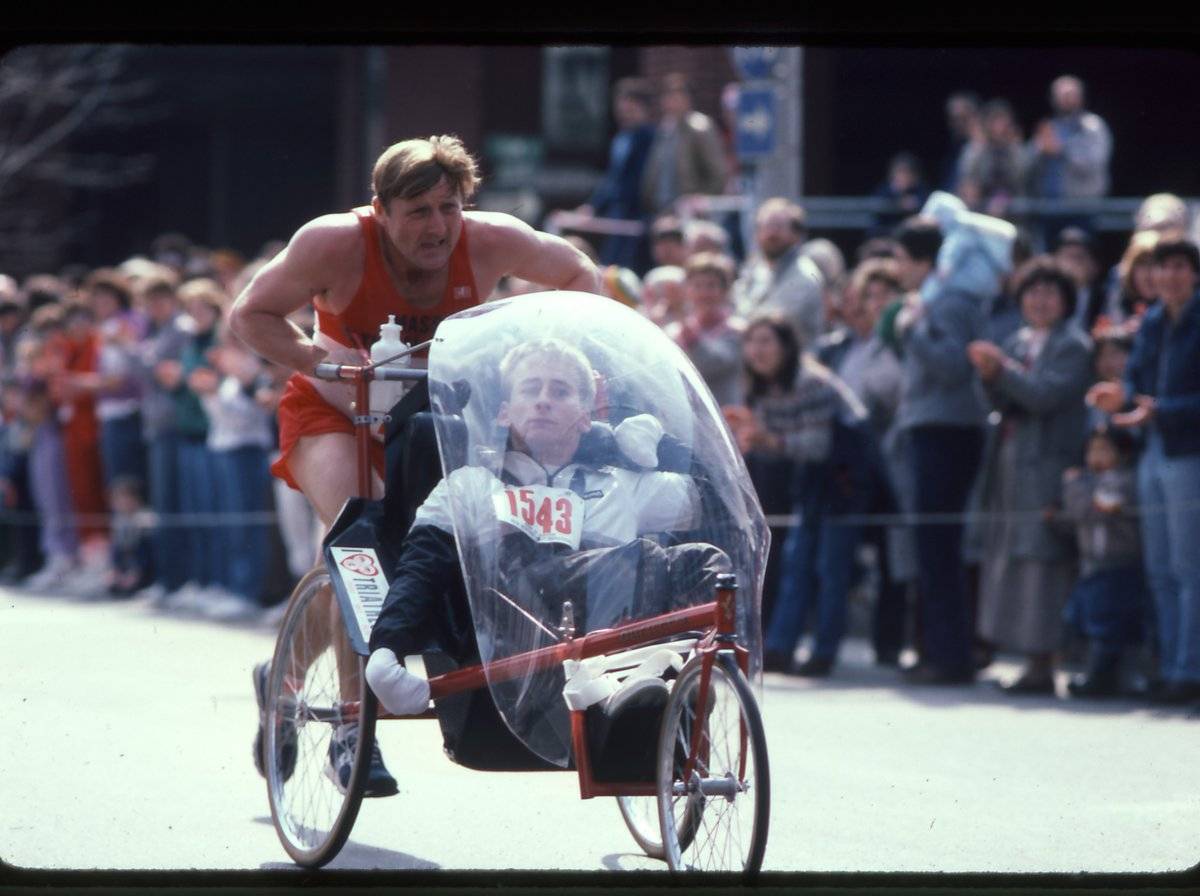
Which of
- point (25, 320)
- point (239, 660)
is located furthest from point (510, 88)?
point (239, 660)

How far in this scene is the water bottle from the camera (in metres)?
6.59

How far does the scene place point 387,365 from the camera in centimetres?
660

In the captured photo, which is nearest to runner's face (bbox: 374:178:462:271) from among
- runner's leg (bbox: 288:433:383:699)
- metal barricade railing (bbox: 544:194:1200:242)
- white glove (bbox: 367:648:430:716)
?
runner's leg (bbox: 288:433:383:699)

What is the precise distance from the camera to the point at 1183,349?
1011cm

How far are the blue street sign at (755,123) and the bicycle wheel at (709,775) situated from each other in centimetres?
883

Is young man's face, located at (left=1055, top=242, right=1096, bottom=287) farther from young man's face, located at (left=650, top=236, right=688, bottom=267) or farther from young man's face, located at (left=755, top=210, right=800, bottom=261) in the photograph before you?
young man's face, located at (left=650, top=236, right=688, bottom=267)

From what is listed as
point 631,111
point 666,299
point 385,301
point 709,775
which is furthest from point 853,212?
point 709,775

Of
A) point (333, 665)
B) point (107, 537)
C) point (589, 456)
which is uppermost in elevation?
point (589, 456)

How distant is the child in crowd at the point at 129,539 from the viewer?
1574 centimetres

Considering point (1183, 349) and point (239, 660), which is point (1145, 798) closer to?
point (1183, 349)

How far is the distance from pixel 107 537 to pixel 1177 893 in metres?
12.3

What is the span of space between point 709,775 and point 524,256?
1.95 m

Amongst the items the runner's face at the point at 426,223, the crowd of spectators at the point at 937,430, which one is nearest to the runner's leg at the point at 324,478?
the runner's face at the point at 426,223

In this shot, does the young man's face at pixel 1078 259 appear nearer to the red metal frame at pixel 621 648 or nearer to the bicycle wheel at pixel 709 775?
the red metal frame at pixel 621 648
